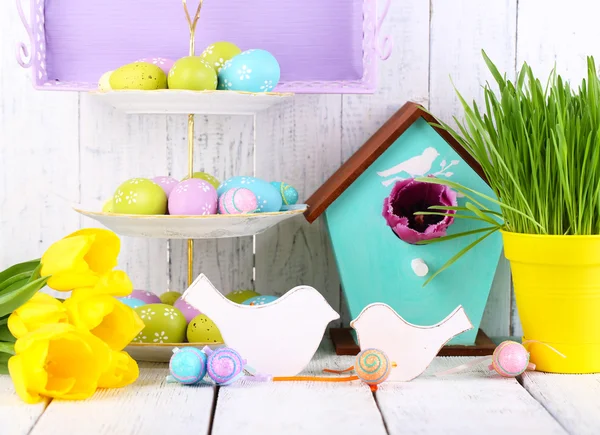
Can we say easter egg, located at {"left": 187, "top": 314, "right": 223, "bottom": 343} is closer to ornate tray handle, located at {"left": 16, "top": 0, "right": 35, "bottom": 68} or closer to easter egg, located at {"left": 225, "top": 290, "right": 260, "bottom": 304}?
easter egg, located at {"left": 225, "top": 290, "right": 260, "bottom": 304}

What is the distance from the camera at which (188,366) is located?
0.98 m

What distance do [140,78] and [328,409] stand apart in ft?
1.65

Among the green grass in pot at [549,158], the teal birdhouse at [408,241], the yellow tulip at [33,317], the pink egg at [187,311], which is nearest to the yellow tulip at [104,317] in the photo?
the yellow tulip at [33,317]

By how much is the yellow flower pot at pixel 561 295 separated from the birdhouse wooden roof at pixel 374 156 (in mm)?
190

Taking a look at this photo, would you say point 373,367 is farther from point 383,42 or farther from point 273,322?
point 383,42

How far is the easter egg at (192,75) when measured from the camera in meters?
1.05

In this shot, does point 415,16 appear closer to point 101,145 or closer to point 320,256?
point 320,256

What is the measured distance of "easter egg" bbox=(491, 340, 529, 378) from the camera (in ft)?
3.34

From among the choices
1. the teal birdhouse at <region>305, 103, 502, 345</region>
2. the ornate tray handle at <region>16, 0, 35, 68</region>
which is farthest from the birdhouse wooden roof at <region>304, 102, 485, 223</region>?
the ornate tray handle at <region>16, 0, 35, 68</region>

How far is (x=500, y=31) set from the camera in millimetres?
1334

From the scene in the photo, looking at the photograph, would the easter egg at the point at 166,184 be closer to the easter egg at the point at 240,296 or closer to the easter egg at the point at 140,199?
the easter egg at the point at 140,199

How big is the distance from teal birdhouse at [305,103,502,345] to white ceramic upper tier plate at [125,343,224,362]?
25 centimetres

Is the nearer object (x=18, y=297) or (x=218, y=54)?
(x=18, y=297)

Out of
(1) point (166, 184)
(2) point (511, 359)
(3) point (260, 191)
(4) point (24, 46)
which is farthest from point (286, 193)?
(4) point (24, 46)
